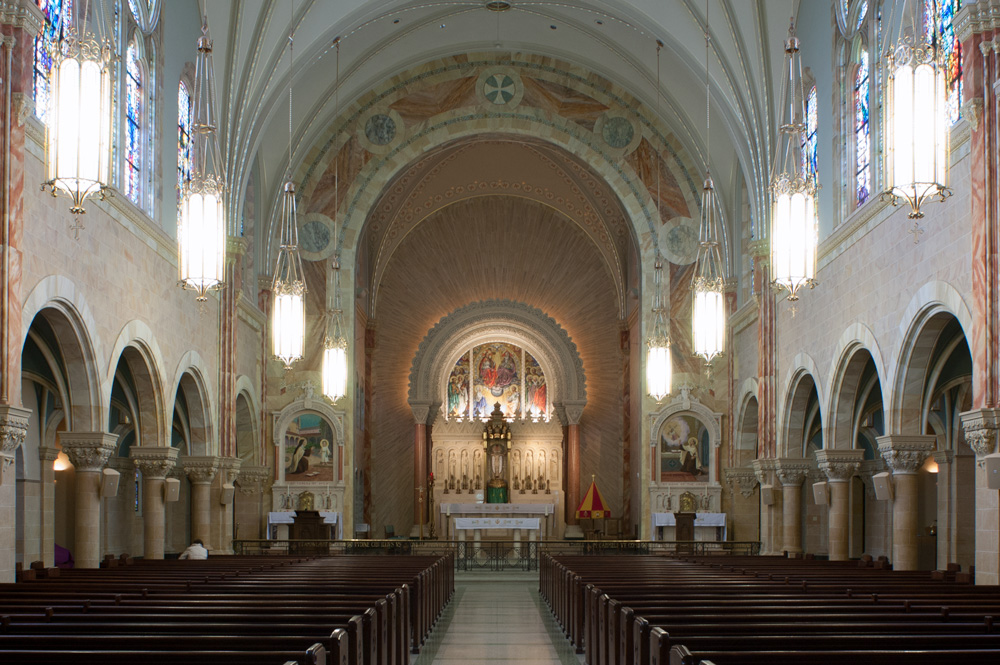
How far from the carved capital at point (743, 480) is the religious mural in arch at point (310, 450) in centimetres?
1104

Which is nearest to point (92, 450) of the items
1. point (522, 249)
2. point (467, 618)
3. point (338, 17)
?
point (467, 618)

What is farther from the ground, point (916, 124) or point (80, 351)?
point (916, 124)

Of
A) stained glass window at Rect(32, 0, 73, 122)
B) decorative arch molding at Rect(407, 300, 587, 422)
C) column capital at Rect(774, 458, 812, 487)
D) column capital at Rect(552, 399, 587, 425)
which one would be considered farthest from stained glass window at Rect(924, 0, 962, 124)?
column capital at Rect(552, 399, 587, 425)

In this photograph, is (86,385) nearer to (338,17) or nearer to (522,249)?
(338,17)

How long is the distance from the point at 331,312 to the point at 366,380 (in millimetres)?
12001

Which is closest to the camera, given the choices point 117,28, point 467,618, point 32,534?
point 467,618

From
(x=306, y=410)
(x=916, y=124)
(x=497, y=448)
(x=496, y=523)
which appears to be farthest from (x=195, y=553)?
(x=497, y=448)

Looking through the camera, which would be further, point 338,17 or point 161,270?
point 338,17

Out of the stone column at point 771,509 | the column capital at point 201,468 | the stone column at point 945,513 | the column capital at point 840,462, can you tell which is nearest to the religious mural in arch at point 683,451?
the stone column at point 771,509

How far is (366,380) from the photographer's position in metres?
37.3

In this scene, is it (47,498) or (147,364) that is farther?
(47,498)

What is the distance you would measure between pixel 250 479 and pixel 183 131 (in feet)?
34.1

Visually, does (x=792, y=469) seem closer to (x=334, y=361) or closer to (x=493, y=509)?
(x=334, y=361)

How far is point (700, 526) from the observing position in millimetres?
29938
